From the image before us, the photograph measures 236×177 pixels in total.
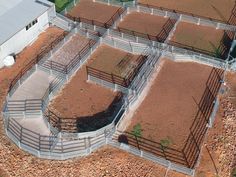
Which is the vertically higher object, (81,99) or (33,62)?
(33,62)

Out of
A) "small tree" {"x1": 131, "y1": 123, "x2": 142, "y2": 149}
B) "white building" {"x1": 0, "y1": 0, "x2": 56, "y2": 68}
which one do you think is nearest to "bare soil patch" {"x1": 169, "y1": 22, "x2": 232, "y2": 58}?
"small tree" {"x1": 131, "y1": 123, "x2": 142, "y2": 149}

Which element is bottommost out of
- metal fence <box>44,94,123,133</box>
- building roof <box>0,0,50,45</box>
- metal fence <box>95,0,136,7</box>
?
metal fence <box>44,94,123,133</box>

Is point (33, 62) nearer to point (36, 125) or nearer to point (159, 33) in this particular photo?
point (36, 125)

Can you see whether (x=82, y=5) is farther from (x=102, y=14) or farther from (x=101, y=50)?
(x=101, y=50)

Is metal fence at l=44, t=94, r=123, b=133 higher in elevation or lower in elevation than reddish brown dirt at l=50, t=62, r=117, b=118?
lower

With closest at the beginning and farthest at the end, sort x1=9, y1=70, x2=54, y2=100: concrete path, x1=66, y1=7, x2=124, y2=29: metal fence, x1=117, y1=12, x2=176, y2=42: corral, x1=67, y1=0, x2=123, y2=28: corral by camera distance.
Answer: x1=9, y1=70, x2=54, y2=100: concrete path, x1=117, y1=12, x2=176, y2=42: corral, x1=66, y1=7, x2=124, y2=29: metal fence, x1=67, y1=0, x2=123, y2=28: corral

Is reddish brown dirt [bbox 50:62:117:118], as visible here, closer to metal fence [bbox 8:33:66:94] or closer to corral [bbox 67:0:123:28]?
metal fence [bbox 8:33:66:94]

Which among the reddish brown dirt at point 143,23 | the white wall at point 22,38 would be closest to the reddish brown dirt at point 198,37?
the reddish brown dirt at point 143,23

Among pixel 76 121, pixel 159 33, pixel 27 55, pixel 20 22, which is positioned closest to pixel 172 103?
pixel 76 121
